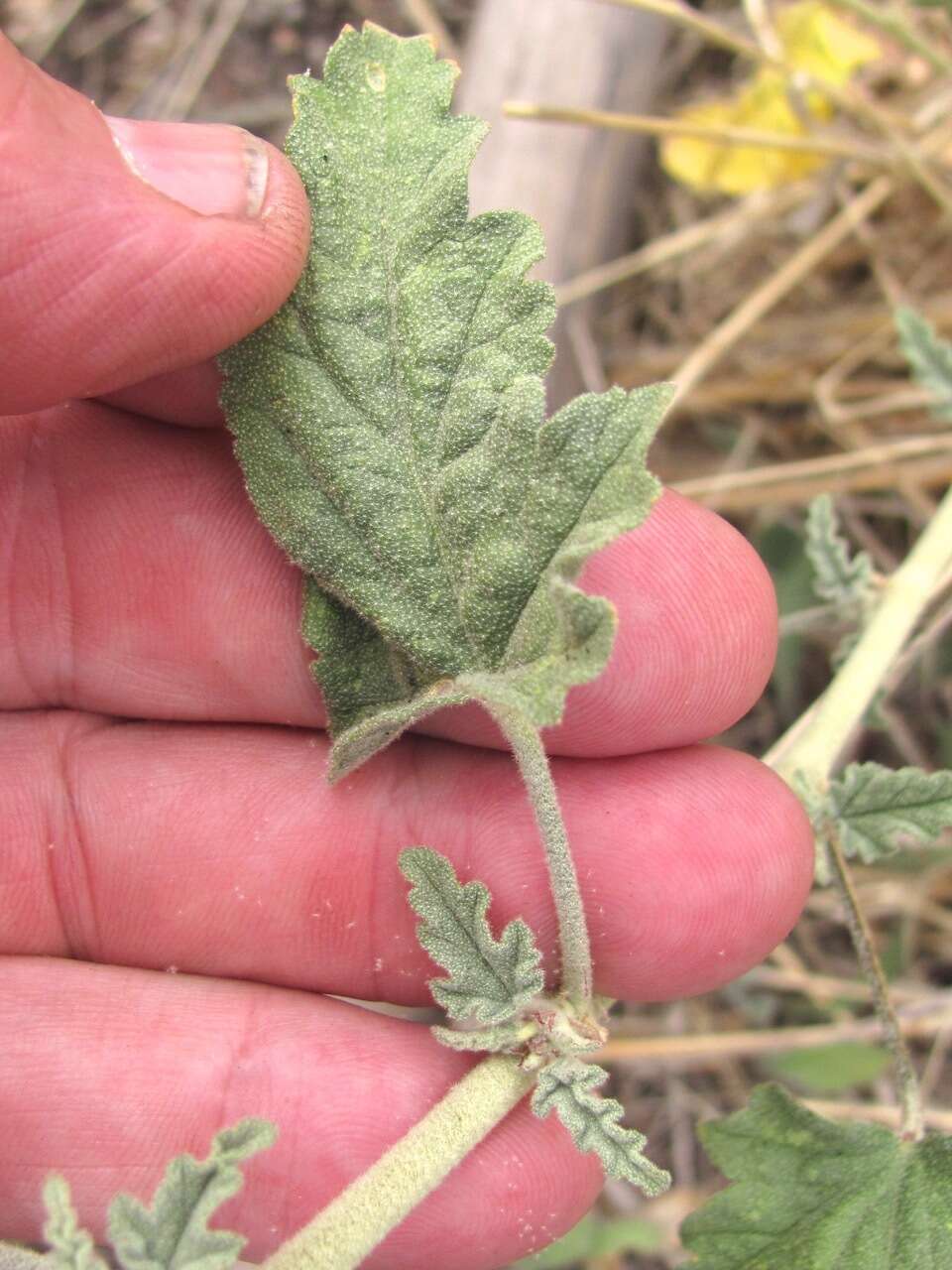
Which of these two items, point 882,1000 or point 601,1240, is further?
point 601,1240

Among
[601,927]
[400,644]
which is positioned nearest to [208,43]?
[400,644]

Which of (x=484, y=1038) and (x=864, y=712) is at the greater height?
(x=864, y=712)

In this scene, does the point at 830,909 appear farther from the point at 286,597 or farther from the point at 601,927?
the point at 286,597

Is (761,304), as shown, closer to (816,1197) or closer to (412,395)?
(412,395)

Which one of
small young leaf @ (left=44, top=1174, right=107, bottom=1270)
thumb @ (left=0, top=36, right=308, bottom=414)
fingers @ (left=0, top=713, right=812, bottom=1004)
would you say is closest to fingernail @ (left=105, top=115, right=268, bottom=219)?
thumb @ (left=0, top=36, right=308, bottom=414)

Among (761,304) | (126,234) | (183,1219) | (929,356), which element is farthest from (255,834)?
(761,304)

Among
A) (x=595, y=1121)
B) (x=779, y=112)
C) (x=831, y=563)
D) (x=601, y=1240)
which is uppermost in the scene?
(x=779, y=112)

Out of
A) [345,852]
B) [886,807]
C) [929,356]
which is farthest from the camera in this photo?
[929,356]
